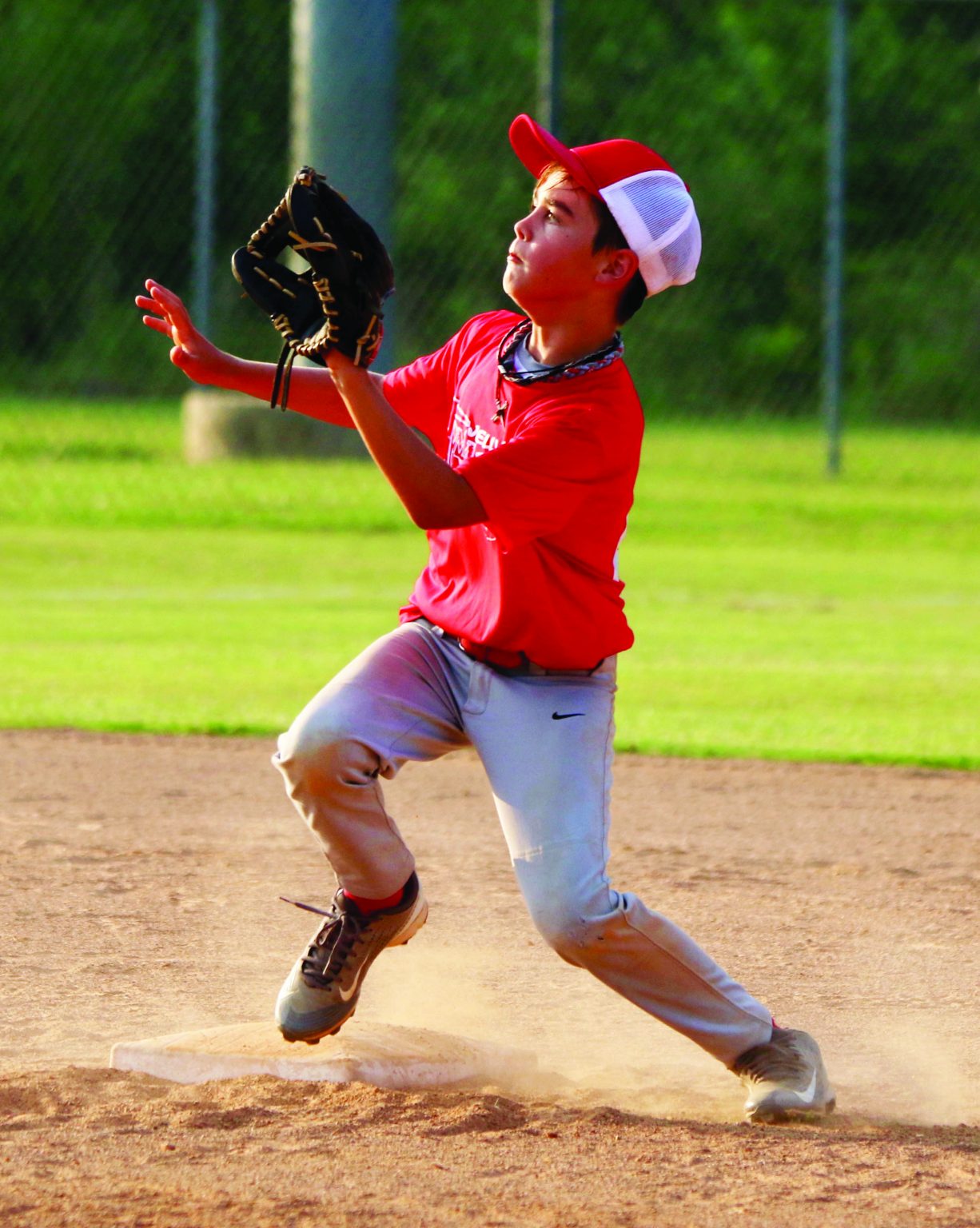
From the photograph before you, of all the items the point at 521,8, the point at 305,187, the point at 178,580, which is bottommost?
the point at 178,580

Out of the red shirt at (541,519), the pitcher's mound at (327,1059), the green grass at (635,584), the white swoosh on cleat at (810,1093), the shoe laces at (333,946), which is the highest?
the red shirt at (541,519)

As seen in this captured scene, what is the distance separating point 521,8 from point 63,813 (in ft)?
57.2

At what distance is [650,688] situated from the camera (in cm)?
757

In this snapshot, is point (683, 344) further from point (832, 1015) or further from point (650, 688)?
point (832, 1015)

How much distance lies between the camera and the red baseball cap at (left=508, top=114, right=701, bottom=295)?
124 inches

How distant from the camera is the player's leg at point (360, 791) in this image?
10.3 ft

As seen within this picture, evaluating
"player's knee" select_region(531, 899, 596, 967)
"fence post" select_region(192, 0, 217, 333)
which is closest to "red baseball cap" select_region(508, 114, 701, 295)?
"player's knee" select_region(531, 899, 596, 967)

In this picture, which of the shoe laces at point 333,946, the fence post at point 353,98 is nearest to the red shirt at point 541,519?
the shoe laces at point 333,946

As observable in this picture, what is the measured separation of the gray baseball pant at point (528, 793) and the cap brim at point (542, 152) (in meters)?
0.81

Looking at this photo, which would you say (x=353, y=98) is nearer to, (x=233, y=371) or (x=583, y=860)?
(x=233, y=371)

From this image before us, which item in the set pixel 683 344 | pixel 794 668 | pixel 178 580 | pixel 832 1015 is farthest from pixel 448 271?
pixel 832 1015

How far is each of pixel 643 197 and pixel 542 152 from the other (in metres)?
0.21

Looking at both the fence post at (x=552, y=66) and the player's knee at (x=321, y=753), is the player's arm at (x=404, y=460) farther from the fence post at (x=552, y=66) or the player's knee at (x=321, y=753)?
the fence post at (x=552, y=66)

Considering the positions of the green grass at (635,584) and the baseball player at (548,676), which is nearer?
the baseball player at (548,676)
